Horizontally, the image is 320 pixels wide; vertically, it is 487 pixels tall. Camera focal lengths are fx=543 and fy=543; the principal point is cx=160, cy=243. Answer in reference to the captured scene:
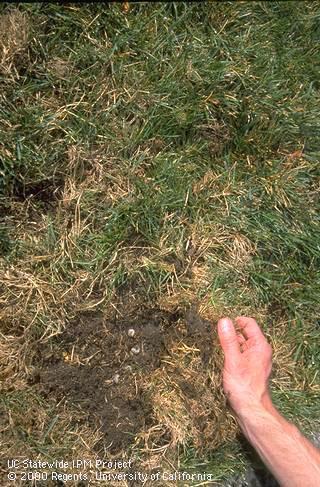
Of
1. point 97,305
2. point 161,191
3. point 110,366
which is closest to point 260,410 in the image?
point 110,366

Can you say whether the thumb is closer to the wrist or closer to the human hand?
the human hand

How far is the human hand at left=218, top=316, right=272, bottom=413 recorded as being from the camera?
7.49 feet

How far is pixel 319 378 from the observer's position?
8.21 ft

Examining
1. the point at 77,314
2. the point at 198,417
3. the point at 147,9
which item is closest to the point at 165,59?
the point at 147,9

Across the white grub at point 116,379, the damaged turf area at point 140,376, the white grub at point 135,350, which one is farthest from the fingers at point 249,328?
the white grub at point 116,379

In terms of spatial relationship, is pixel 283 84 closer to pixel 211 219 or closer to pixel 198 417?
pixel 211 219

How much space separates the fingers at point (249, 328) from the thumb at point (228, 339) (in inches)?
3.2

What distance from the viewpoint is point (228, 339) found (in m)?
2.28

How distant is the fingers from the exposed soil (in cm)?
18

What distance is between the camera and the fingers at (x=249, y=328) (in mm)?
2354

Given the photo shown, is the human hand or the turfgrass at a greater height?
the turfgrass

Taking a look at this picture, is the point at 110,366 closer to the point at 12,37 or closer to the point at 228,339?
the point at 228,339

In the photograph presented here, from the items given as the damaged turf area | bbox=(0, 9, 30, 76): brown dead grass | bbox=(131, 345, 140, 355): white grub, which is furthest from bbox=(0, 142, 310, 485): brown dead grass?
bbox=(0, 9, 30, 76): brown dead grass

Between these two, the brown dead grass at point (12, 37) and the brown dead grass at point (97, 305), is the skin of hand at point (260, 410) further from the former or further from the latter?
the brown dead grass at point (12, 37)
